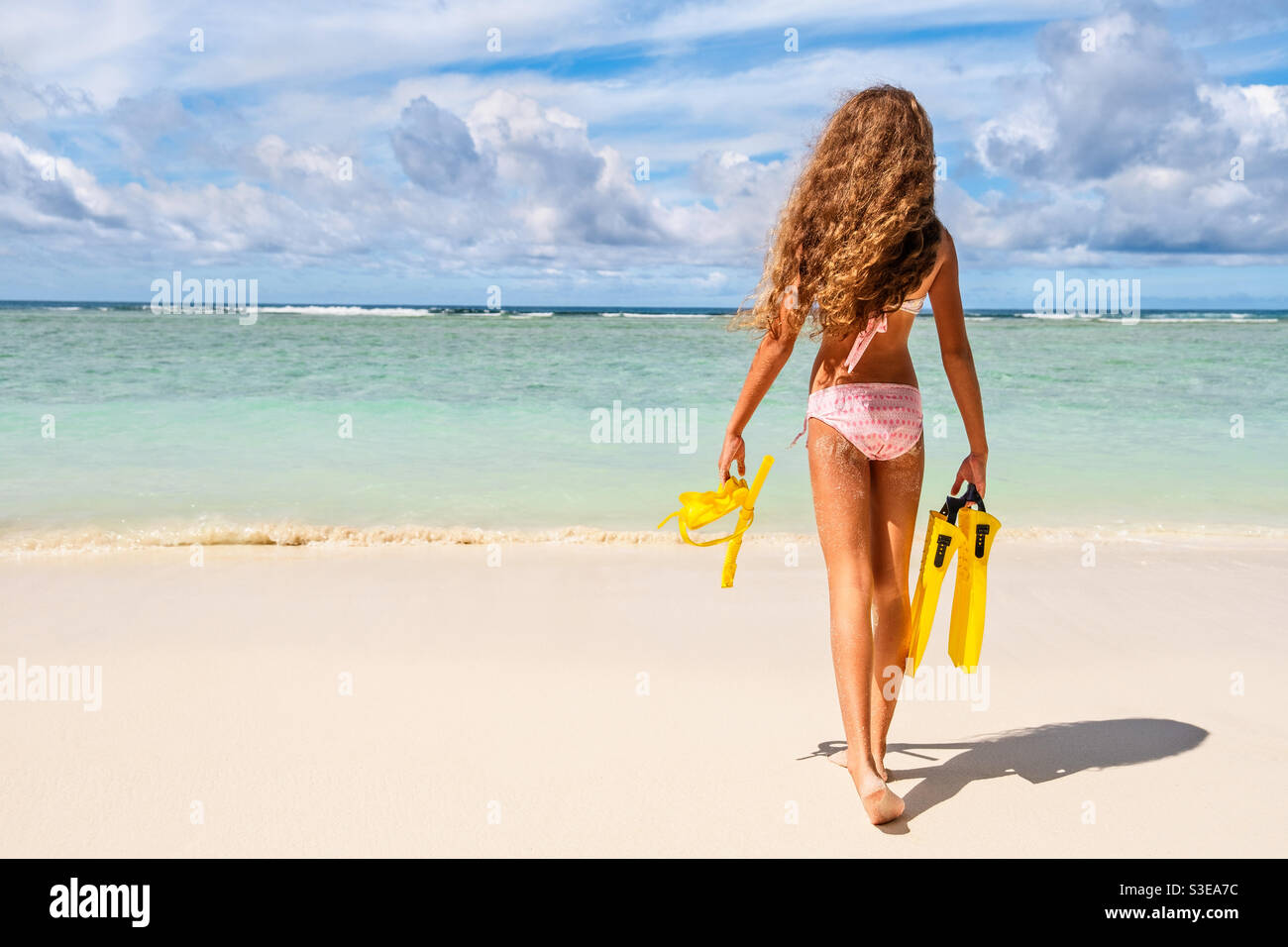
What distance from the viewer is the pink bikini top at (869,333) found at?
2.73 meters

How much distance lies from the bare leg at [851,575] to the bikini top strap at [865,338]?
22cm

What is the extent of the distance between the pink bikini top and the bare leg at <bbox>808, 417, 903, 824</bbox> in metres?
0.21

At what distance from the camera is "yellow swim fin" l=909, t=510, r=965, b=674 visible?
117 inches

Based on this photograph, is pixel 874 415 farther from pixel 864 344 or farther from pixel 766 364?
pixel 766 364

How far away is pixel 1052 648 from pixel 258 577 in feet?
13.6

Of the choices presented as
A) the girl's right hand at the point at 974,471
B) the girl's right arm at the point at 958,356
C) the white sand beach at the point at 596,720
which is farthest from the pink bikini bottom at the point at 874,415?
the white sand beach at the point at 596,720

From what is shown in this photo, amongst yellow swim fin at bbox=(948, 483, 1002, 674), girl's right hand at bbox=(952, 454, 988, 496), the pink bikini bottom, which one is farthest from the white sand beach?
the pink bikini bottom

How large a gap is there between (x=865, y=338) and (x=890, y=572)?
2.42ft

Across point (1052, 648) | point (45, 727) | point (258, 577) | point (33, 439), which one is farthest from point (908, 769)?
point (33, 439)

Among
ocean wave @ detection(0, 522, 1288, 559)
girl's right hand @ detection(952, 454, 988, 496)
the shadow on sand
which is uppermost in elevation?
girl's right hand @ detection(952, 454, 988, 496)

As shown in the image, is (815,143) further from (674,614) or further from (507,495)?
(507,495)

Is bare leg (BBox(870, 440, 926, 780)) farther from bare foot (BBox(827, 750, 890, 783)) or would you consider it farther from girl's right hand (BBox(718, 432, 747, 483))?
girl's right hand (BBox(718, 432, 747, 483))

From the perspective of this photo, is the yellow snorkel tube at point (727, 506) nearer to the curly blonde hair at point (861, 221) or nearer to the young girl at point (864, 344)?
the young girl at point (864, 344)

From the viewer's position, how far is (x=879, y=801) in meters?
2.74
